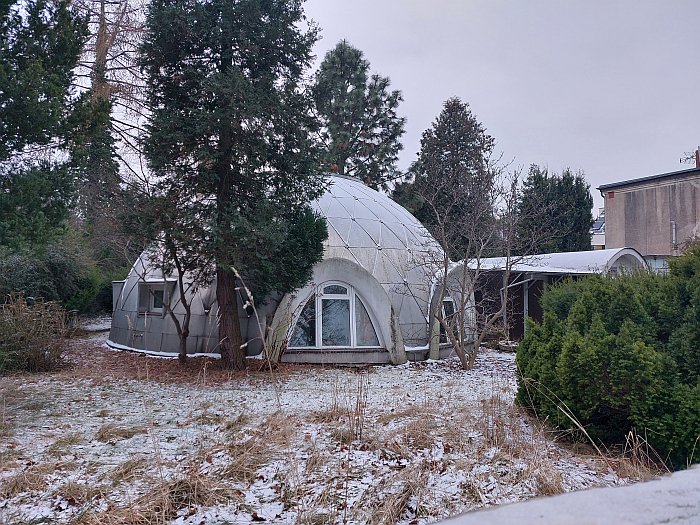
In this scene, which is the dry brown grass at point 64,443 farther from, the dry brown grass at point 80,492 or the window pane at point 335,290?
the window pane at point 335,290

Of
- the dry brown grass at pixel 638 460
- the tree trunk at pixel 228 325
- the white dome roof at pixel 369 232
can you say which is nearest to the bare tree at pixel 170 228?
the tree trunk at pixel 228 325

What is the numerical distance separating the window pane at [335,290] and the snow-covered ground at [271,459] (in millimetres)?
4515

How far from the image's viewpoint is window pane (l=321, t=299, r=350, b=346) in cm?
1313

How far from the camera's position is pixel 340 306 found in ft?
43.8

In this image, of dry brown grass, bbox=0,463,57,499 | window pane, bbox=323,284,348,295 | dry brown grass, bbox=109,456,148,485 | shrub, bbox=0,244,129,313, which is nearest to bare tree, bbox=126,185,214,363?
window pane, bbox=323,284,348,295

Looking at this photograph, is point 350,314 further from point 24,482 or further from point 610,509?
point 610,509

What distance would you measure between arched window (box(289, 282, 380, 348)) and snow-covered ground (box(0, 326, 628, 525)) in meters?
4.04

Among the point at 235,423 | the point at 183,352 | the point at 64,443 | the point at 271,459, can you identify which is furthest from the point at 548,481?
the point at 183,352

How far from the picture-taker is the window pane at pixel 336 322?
13.1 metres

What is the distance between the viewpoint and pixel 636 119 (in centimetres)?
712

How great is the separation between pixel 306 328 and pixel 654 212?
65.1ft

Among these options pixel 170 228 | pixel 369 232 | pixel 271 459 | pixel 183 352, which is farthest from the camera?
pixel 369 232

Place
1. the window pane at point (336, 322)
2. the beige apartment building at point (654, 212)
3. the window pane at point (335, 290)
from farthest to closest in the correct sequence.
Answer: the beige apartment building at point (654, 212) → the window pane at point (335, 290) → the window pane at point (336, 322)

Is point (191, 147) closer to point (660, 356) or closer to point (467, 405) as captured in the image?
point (467, 405)
